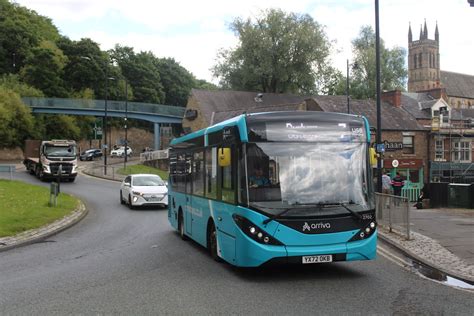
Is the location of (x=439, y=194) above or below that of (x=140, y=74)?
below

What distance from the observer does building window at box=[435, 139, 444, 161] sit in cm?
4700

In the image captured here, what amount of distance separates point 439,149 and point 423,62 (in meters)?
93.3

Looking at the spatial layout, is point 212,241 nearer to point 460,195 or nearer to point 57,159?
point 460,195

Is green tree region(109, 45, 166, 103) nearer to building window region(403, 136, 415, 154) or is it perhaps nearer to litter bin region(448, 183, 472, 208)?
building window region(403, 136, 415, 154)

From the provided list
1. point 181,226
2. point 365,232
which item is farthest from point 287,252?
point 181,226

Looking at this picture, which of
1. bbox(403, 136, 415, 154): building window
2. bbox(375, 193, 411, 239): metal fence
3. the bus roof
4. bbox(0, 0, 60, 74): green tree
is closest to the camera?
the bus roof

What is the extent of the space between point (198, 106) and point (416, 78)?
93140mm

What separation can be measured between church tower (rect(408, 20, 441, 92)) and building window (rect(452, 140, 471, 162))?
85173mm

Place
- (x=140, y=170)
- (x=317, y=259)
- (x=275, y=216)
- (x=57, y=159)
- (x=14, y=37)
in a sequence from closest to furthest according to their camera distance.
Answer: (x=275, y=216), (x=317, y=259), (x=57, y=159), (x=140, y=170), (x=14, y=37)

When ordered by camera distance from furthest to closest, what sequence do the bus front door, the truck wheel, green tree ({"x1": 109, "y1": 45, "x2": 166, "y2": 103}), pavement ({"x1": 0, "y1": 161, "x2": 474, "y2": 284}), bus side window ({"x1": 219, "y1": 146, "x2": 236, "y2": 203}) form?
green tree ({"x1": 109, "y1": 45, "x2": 166, "y2": 103}) < the truck wheel < the bus front door < pavement ({"x1": 0, "y1": 161, "x2": 474, "y2": 284}) < bus side window ({"x1": 219, "y1": 146, "x2": 236, "y2": 203})

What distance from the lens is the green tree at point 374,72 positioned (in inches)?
2726

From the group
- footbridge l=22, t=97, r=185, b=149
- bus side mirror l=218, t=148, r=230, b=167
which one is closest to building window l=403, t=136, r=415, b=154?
footbridge l=22, t=97, r=185, b=149

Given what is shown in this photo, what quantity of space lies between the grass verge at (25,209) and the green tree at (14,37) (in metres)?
62.5

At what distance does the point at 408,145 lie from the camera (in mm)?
45844
